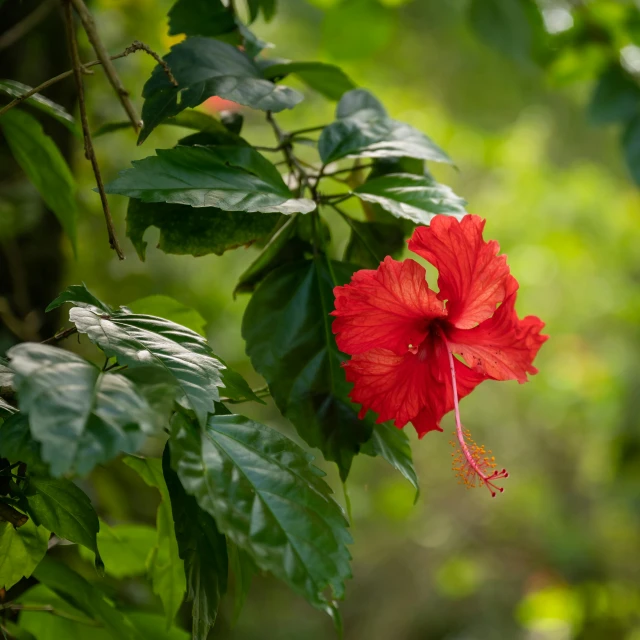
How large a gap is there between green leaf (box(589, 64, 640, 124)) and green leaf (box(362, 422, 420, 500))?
30.7 inches

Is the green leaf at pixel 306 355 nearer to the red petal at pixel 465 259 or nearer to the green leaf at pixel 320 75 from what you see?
the red petal at pixel 465 259

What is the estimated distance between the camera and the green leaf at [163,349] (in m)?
0.40

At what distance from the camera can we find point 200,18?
0.70 m

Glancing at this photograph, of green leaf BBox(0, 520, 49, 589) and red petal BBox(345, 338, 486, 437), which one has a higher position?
red petal BBox(345, 338, 486, 437)

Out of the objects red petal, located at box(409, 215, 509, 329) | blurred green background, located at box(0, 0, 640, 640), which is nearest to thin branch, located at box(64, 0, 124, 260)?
red petal, located at box(409, 215, 509, 329)

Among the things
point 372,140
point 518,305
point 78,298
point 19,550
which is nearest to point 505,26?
point 372,140

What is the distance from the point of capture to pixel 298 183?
0.64m

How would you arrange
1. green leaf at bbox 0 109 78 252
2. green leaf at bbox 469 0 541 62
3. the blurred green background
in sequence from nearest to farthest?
green leaf at bbox 0 109 78 252
green leaf at bbox 469 0 541 62
the blurred green background

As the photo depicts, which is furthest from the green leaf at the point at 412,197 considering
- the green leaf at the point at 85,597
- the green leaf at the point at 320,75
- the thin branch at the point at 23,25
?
the thin branch at the point at 23,25

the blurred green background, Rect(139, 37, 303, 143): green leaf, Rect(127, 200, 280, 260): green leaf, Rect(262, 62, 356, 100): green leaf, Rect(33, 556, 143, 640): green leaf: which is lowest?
the blurred green background

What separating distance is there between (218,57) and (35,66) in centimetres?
58

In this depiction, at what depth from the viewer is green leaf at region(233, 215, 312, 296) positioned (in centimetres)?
58

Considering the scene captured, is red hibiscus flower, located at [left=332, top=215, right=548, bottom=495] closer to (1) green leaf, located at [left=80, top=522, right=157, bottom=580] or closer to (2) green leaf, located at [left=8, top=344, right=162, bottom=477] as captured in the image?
(2) green leaf, located at [left=8, top=344, right=162, bottom=477]

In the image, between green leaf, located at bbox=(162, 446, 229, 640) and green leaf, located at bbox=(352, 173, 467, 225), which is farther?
green leaf, located at bbox=(352, 173, 467, 225)
